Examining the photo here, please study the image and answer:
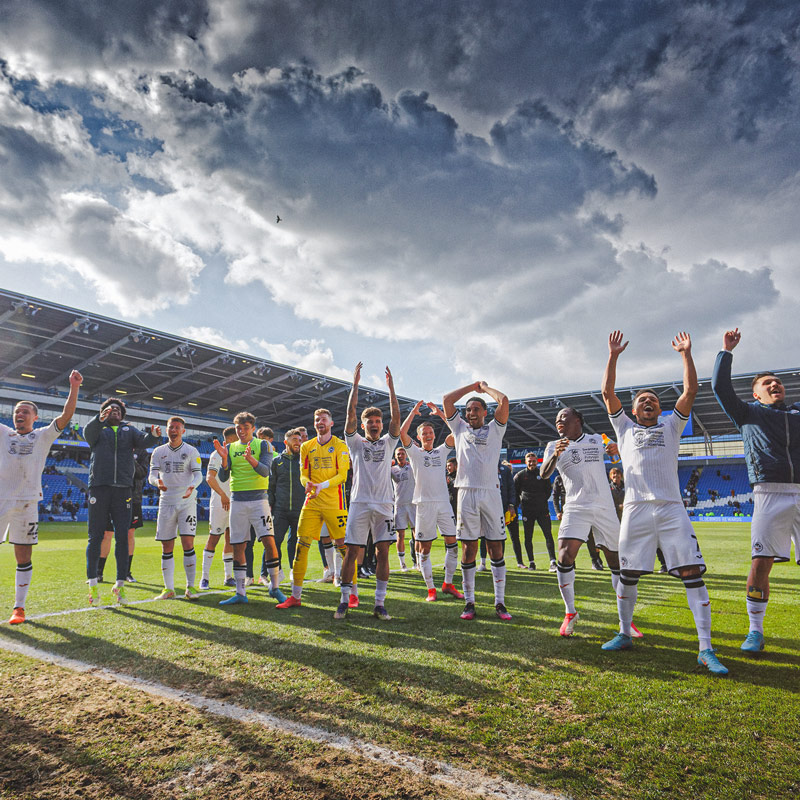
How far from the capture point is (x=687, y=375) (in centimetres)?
432

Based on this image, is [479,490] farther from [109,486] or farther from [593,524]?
[109,486]

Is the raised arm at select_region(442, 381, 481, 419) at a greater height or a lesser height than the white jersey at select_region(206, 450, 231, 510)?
greater

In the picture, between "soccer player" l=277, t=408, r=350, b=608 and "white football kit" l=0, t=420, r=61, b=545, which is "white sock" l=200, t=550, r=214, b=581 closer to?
"soccer player" l=277, t=408, r=350, b=608

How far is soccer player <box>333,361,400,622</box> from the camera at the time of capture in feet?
18.3

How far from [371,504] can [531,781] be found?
3.56 metres

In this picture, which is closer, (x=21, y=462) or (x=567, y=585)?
(x=567, y=585)

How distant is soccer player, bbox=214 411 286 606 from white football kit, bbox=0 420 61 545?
1.99 meters

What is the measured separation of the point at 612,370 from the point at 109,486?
6.14 m

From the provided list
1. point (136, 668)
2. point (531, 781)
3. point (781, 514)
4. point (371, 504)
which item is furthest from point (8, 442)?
point (781, 514)

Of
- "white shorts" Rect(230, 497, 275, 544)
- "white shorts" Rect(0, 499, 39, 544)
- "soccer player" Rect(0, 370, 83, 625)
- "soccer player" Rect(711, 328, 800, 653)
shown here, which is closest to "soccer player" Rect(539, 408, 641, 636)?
"soccer player" Rect(711, 328, 800, 653)

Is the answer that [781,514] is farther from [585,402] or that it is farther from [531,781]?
[585,402]

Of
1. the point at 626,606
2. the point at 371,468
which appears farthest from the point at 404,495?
the point at 626,606

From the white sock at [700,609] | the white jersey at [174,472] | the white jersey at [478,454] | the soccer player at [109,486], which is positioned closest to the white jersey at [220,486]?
the white jersey at [174,472]

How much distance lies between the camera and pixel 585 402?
38.8 m
